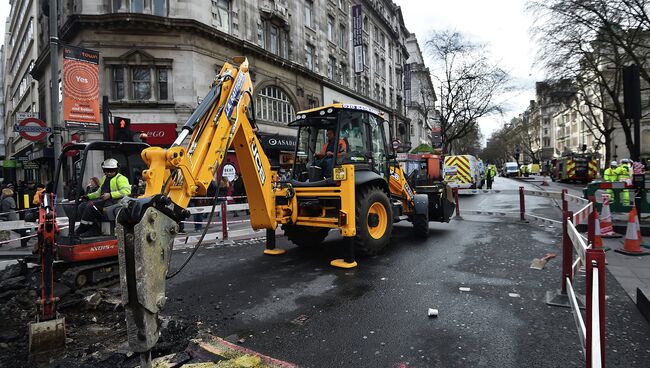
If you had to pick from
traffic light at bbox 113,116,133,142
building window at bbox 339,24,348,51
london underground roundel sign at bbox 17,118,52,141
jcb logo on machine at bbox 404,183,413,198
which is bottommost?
jcb logo on machine at bbox 404,183,413,198

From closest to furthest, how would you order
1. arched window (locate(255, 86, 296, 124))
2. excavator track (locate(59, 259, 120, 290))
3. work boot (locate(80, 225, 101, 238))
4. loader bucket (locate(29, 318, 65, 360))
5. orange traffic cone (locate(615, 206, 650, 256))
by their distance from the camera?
loader bucket (locate(29, 318, 65, 360))
excavator track (locate(59, 259, 120, 290))
work boot (locate(80, 225, 101, 238))
orange traffic cone (locate(615, 206, 650, 256))
arched window (locate(255, 86, 296, 124))

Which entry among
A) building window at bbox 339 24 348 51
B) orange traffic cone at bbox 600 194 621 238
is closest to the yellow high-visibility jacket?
orange traffic cone at bbox 600 194 621 238

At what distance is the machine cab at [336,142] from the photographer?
265 inches

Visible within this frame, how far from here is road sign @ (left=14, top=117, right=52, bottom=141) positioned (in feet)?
32.1

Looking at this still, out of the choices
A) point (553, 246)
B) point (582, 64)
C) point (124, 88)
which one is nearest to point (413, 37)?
point (582, 64)

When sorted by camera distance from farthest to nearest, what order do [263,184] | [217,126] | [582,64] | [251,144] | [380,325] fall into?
1. [582,64]
2. [263,184]
3. [251,144]
4. [217,126]
5. [380,325]

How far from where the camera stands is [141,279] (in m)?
2.85

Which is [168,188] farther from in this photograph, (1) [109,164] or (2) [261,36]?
(2) [261,36]

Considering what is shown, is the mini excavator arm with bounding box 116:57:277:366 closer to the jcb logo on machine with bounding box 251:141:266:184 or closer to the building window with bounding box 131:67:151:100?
the jcb logo on machine with bounding box 251:141:266:184

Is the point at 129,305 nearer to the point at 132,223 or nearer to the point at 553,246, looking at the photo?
the point at 132,223

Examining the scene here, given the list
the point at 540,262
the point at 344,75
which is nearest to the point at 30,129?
the point at 540,262

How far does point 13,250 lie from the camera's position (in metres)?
9.25

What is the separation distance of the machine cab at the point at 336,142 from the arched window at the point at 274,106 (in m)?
15.9

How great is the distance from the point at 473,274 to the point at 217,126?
14.6 feet
